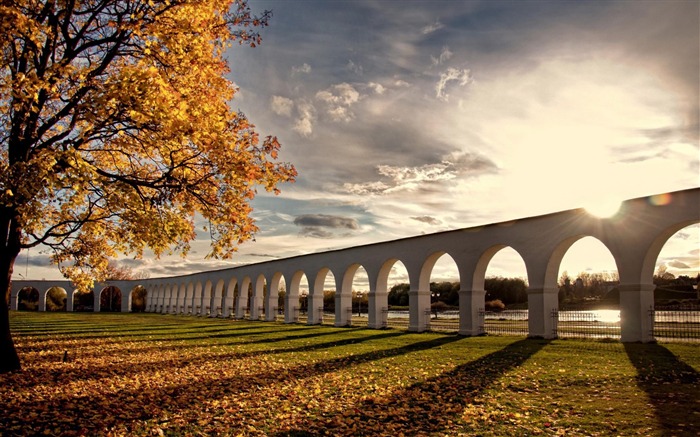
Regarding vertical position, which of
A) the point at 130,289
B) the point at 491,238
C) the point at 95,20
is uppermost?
the point at 95,20

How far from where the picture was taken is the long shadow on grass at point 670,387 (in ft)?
18.5

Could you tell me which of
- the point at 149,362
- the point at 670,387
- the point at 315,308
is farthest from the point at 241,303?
the point at 670,387

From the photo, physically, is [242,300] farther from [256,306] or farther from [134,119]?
[134,119]

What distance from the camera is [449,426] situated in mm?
5719

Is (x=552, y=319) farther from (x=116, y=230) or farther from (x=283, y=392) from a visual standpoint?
(x=116, y=230)

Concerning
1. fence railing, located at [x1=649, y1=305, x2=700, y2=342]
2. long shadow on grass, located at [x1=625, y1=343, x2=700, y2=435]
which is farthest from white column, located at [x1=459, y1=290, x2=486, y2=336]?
long shadow on grass, located at [x1=625, y1=343, x2=700, y2=435]

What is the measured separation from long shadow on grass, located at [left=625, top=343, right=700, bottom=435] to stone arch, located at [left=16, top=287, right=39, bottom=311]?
210 ft

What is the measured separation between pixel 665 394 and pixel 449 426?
3.66 metres

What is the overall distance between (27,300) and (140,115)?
6861cm

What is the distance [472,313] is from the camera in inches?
688

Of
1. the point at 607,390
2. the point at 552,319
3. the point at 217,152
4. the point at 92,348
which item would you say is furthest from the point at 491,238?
the point at 92,348

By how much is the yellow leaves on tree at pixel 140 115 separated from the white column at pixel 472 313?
10.5 metres

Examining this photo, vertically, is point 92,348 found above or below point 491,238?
below

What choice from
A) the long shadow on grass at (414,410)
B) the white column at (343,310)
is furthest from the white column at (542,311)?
the white column at (343,310)
